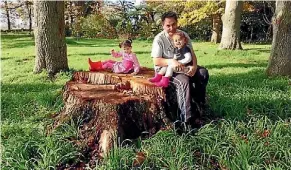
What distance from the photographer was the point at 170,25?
4297 mm

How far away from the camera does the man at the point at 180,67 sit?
4.14 meters

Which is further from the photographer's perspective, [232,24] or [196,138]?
[232,24]

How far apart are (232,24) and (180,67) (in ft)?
30.0

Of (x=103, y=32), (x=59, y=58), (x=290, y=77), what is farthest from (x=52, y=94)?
(x=103, y=32)

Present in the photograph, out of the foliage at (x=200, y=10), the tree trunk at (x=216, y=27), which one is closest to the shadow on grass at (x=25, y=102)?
the foliage at (x=200, y=10)

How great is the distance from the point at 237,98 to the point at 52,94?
266 cm

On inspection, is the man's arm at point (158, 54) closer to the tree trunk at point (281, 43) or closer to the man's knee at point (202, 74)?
the man's knee at point (202, 74)

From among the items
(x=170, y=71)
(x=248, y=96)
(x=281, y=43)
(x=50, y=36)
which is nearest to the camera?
(x=170, y=71)

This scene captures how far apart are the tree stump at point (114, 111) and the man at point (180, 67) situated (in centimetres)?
18

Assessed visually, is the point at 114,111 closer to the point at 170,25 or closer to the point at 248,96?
the point at 170,25

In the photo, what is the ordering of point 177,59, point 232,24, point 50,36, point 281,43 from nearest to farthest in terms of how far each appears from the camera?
point 177,59 < point 281,43 < point 50,36 < point 232,24

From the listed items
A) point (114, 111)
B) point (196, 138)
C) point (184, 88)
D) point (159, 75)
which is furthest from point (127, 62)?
point (196, 138)

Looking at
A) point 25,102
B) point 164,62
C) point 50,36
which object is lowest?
point 25,102

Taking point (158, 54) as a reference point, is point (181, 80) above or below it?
below
